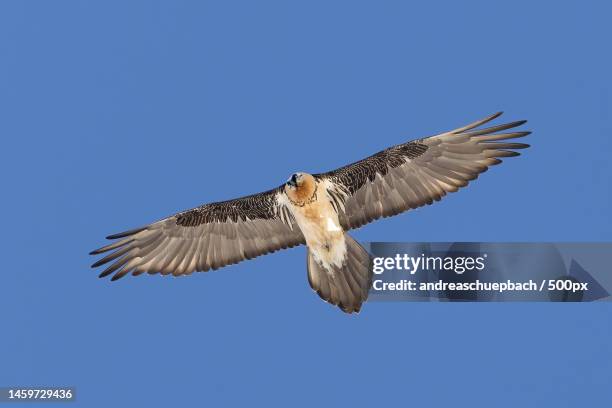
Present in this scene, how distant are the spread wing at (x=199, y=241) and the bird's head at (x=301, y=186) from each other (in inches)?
25.0

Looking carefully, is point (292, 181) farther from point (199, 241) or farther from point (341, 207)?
point (199, 241)

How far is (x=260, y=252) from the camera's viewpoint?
15414 millimetres

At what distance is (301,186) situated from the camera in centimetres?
1455

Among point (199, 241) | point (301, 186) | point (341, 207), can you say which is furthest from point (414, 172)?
point (199, 241)

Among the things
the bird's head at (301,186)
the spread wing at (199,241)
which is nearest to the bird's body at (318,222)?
the bird's head at (301,186)

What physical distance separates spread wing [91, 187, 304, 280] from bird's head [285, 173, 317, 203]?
635 mm

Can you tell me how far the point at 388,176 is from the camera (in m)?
14.9

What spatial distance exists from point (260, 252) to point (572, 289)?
3.43m

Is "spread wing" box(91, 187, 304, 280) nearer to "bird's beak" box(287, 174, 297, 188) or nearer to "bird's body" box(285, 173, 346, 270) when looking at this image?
"bird's body" box(285, 173, 346, 270)

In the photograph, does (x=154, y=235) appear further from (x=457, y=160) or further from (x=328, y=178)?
(x=457, y=160)

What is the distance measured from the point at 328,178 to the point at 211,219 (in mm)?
1462

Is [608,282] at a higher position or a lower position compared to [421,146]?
lower

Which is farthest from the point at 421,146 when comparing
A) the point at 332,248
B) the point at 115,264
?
the point at 115,264

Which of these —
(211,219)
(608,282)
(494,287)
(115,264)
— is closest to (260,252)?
(211,219)
